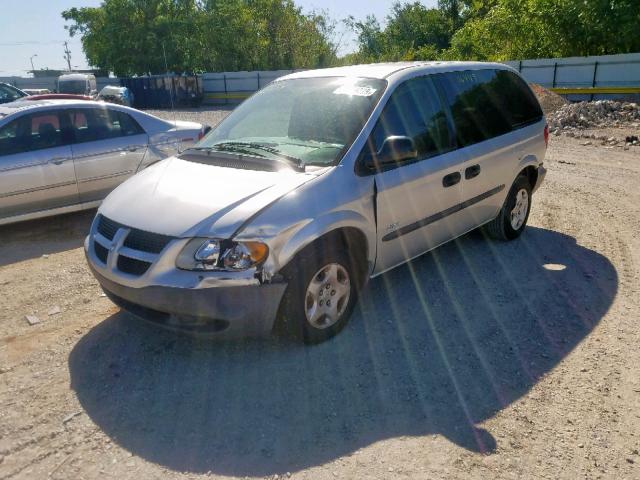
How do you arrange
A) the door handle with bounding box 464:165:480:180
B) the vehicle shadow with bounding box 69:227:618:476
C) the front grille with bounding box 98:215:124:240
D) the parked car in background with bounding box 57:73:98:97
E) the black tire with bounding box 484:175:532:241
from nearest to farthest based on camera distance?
the vehicle shadow with bounding box 69:227:618:476, the front grille with bounding box 98:215:124:240, the door handle with bounding box 464:165:480:180, the black tire with bounding box 484:175:532:241, the parked car in background with bounding box 57:73:98:97

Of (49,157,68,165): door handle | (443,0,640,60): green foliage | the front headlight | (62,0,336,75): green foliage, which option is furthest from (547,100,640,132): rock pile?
(62,0,336,75): green foliage

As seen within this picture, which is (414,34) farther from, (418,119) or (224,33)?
(418,119)

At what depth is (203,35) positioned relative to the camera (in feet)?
139

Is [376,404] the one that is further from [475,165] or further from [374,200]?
[475,165]

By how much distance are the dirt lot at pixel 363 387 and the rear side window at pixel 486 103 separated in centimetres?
128

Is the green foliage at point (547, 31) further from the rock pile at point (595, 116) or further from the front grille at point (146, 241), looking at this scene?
the front grille at point (146, 241)

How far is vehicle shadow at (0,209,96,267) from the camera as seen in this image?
225 inches

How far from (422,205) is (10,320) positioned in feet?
10.8

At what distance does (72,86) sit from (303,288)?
25.4 metres

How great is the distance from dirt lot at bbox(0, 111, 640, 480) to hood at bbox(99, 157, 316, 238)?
0.91m

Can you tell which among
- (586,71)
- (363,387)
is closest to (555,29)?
(586,71)

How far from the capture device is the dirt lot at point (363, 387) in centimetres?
266

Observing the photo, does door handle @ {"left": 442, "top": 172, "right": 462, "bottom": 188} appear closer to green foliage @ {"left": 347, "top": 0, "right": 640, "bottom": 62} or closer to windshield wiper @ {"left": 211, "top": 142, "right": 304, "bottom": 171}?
windshield wiper @ {"left": 211, "top": 142, "right": 304, "bottom": 171}

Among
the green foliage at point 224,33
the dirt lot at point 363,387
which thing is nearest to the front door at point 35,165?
the dirt lot at point 363,387
